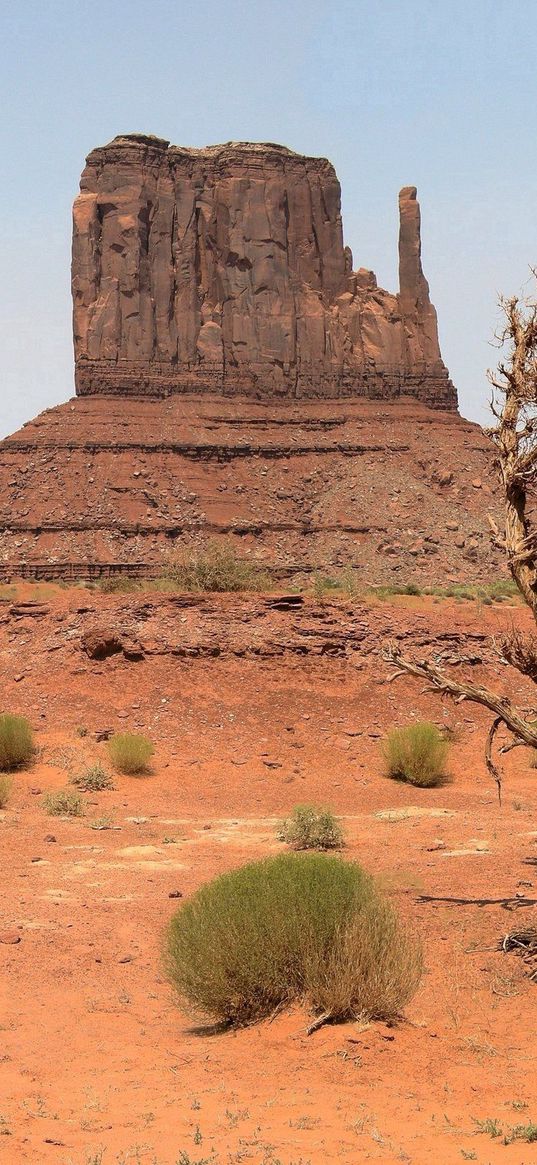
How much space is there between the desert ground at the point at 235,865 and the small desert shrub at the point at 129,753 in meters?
0.39

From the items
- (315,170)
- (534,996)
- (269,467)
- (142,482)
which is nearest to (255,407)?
(269,467)

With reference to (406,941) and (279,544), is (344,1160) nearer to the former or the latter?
(406,941)

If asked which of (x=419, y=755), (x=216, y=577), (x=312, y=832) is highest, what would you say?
(x=216, y=577)

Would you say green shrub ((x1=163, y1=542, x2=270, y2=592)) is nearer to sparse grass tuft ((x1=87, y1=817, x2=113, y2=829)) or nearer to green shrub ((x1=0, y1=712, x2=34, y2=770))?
green shrub ((x1=0, y1=712, x2=34, y2=770))

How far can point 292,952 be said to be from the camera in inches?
366

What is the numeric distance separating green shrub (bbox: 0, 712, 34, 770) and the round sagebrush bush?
1431 cm

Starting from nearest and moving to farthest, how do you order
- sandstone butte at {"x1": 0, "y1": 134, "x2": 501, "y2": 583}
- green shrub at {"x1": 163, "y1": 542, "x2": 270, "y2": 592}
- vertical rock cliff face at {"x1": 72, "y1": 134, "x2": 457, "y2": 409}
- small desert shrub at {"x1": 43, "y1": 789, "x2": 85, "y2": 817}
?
small desert shrub at {"x1": 43, "y1": 789, "x2": 85, "y2": 817}
green shrub at {"x1": 163, "y1": 542, "x2": 270, "y2": 592}
sandstone butte at {"x1": 0, "y1": 134, "x2": 501, "y2": 583}
vertical rock cliff face at {"x1": 72, "y1": 134, "x2": 457, "y2": 409}

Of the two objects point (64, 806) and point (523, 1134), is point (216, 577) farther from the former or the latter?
point (523, 1134)

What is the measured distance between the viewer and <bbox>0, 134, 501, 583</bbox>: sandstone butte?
6734cm

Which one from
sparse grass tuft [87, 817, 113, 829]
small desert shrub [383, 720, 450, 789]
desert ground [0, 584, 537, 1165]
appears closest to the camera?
desert ground [0, 584, 537, 1165]

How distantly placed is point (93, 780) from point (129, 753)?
1236 mm

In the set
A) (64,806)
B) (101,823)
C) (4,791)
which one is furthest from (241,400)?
(101,823)

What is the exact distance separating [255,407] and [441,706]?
180ft

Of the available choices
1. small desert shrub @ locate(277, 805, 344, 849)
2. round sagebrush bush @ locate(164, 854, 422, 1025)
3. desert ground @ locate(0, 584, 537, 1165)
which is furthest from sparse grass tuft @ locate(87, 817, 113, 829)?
round sagebrush bush @ locate(164, 854, 422, 1025)
